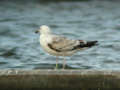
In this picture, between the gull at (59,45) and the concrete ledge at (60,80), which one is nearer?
the concrete ledge at (60,80)

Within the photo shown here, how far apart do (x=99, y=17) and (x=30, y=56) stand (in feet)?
21.8

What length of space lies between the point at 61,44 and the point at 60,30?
7.10 metres

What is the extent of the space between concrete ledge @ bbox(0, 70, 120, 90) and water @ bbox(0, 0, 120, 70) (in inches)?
102

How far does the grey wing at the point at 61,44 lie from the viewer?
7.41 metres

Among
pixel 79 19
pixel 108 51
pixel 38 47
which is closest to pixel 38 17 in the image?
pixel 79 19

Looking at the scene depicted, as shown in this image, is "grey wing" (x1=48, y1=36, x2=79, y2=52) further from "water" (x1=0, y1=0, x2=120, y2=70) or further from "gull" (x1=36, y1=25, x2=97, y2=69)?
"water" (x1=0, y1=0, x2=120, y2=70)

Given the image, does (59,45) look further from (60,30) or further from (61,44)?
(60,30)

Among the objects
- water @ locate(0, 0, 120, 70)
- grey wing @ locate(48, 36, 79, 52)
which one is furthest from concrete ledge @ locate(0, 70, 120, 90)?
water @ locate(0, 0, 120, 70)

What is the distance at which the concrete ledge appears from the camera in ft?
20.3

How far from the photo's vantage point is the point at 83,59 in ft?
33.3

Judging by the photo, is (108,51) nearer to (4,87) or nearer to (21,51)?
(21,51)

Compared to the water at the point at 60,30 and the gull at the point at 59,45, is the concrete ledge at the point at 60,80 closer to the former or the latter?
the gull at the point at 59,45

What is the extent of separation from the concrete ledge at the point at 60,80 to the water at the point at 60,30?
2597mm

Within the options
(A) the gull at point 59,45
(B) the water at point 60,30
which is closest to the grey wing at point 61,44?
(A) the gull at point 59,45
